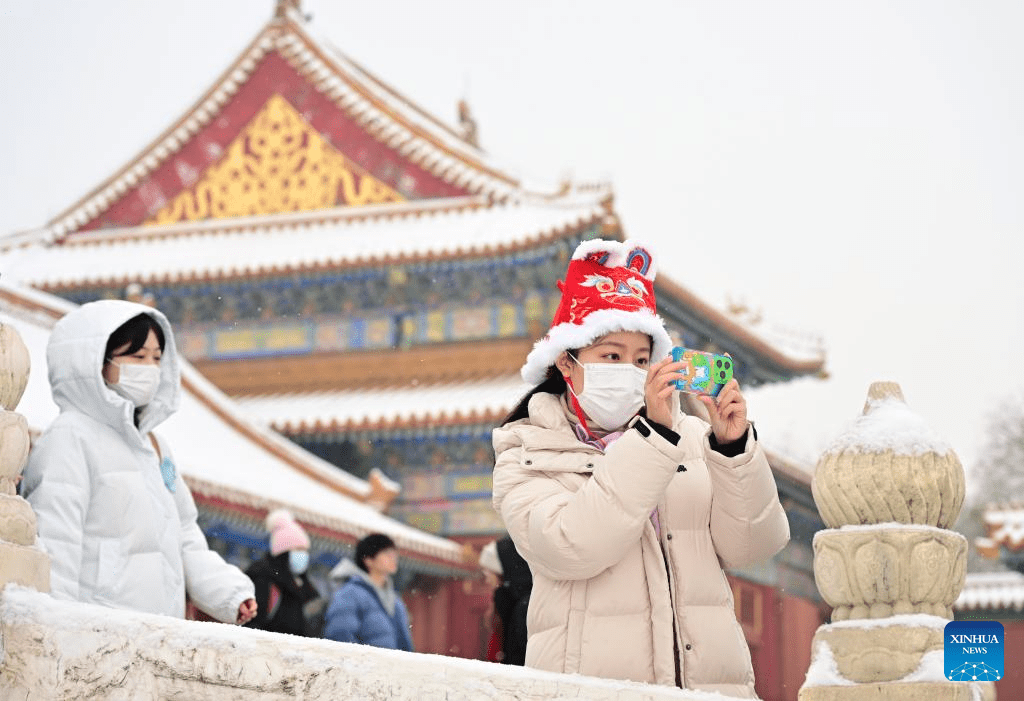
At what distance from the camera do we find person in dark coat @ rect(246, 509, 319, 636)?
6.97 m

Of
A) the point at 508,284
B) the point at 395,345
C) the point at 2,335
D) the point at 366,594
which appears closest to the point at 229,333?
the point at 395,345

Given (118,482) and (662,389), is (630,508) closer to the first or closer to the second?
(662,389)

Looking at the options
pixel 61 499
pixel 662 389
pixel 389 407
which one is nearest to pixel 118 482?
pixel 61 499

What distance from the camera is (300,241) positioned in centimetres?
1731

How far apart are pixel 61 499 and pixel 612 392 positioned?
1603 millimetres

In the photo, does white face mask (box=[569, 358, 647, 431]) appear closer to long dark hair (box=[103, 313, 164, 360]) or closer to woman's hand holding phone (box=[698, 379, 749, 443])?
woman's hand holding phone (box=[698, 379, 749, 443])

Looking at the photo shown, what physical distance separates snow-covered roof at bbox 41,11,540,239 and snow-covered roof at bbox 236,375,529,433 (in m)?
2.31

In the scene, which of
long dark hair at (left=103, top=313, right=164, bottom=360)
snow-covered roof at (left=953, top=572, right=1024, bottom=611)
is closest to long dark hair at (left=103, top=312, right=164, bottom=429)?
long dark hair at (left=103, top=313, right=164, bottom=360)

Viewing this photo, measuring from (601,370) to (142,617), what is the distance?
115 cm

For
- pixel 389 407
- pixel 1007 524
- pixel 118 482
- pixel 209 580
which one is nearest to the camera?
pixel 118 482

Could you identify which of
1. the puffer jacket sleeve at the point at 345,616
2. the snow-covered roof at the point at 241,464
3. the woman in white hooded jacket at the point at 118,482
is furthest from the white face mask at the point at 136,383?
the snow-covered roof at the point at 241,464

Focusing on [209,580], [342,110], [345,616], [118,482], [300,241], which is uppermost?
[342,110]

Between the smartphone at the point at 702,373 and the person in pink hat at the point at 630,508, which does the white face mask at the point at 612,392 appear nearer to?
the person in pink hat at the point at 630,508

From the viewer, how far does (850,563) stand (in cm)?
419
